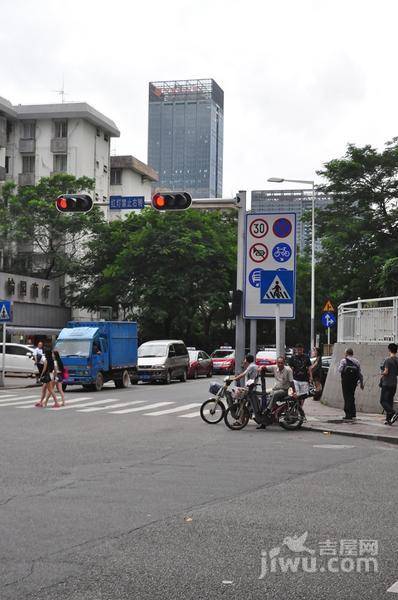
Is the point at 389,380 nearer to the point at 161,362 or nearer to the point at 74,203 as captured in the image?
the point at 74,203

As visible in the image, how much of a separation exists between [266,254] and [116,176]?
65.9 metres

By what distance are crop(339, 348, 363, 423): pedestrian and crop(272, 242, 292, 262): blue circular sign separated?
9.86 feet

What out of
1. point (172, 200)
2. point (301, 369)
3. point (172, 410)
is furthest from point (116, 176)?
point (301, 369)

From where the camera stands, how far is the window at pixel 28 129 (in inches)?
2940

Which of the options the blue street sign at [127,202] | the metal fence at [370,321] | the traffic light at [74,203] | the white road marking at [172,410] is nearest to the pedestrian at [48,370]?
the white road marking at [172,410]

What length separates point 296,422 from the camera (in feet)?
57.3

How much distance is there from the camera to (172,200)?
69.8 ft

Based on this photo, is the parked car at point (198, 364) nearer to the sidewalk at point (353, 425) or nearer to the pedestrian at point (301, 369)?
the sidewalk at point (353, 425)

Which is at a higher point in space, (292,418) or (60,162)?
(60,162)

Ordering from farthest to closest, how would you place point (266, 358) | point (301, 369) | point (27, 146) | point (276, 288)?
point (27, 146) → point (266, 358) → point (276, 288) → point (301, 369)

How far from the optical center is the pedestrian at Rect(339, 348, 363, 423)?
62.9ft

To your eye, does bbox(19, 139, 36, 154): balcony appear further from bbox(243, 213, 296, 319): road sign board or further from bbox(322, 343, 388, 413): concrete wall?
bbox(243, 213, 296, 319): road sign board

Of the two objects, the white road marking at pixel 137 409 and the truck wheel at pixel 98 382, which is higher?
the truck wheel at pixel 98 382

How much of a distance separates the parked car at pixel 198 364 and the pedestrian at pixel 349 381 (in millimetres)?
25080
